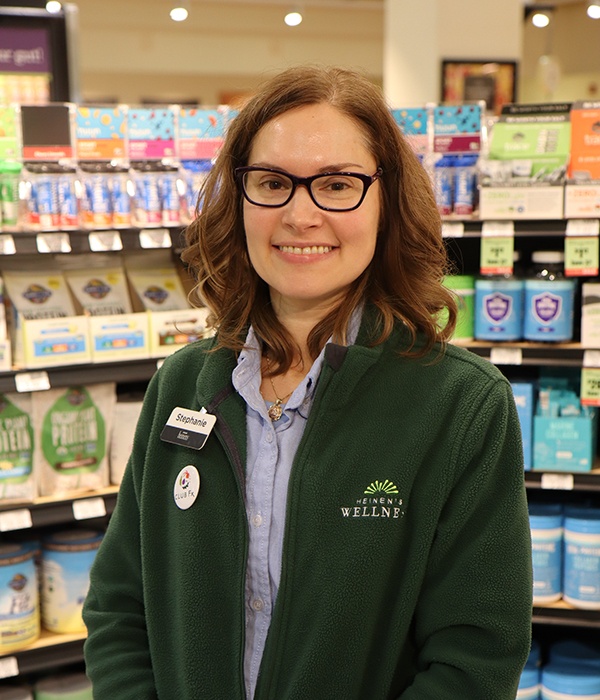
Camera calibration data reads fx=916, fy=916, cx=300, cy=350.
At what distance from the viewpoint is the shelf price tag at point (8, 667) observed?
3137mm

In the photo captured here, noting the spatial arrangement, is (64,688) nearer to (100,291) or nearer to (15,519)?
(15,519)

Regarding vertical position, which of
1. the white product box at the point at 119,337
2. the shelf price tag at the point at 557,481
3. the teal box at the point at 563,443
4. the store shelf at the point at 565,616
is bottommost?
the store shelf at the point at 565,616

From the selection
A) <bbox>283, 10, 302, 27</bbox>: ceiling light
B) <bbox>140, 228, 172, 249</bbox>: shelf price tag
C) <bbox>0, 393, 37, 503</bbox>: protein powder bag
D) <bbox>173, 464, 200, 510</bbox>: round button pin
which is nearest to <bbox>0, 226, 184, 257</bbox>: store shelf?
<bbox>140, 228, 172, 249</bbox>: shelf price tag

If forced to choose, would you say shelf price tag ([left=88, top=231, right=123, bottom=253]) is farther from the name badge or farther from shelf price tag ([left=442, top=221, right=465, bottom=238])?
the name badge

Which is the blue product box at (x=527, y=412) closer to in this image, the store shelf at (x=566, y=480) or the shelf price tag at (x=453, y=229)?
the store shelf at (x=566, y=480)

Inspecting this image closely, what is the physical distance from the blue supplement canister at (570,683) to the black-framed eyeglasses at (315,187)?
104 inches

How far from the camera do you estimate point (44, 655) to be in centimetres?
323

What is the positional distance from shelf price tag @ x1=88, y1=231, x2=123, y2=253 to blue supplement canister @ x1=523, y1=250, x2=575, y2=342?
149 centimetres

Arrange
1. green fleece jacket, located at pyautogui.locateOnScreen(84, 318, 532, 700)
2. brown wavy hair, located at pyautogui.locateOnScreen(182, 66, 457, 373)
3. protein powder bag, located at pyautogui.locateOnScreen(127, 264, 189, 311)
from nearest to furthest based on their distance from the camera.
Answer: green fleece jacket, located at pyautogui.locateOnScreen(84, 318, 532, 700) → brown wavy hair, located at pyautogui.locateOnScreen(182, 66, 457, 373) → protein powder bag, located at pyautogui.locateOnScreen(127, 264, 189, 311)

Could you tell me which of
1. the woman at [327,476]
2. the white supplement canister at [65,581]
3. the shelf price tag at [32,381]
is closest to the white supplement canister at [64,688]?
the white supplement canister at [65,581]

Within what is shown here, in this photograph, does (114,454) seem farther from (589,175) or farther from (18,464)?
(589,175)

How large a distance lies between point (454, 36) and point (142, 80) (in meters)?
6.59

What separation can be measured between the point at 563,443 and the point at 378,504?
2312mm

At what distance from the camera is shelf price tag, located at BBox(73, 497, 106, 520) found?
3.27 m
